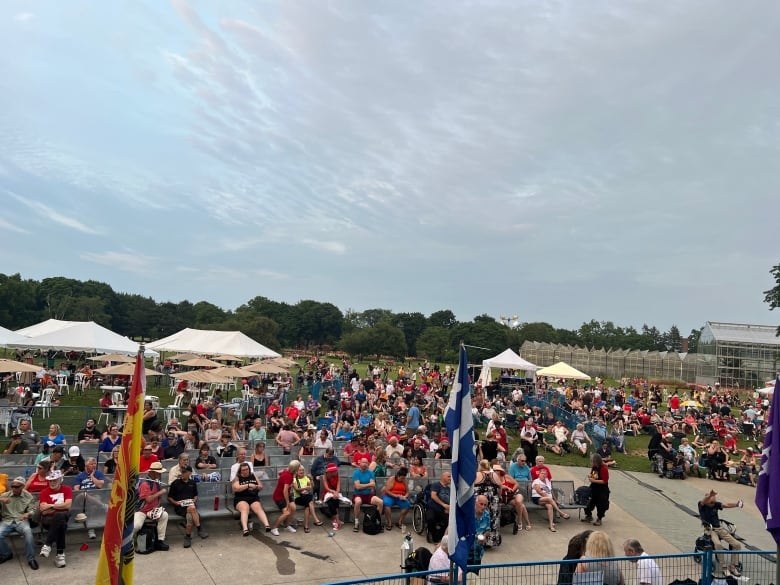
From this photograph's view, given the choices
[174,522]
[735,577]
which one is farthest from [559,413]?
[174,522]

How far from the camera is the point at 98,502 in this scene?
8539 millimetres

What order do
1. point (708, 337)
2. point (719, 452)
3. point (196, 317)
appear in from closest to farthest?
point (719, 452) → point (708, 337) → point (196, 317)

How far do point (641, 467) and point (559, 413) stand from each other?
5.45 meters

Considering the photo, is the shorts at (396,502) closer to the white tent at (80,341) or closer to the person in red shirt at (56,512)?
the person in red shirt at (56,512)

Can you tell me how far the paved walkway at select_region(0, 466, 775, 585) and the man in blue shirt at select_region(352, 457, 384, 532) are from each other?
45 cm


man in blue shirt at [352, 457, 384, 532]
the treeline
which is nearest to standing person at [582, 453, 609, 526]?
man in blue shirt at [352, 457, 384, 532]

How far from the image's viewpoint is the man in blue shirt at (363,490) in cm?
999

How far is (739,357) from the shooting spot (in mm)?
58375

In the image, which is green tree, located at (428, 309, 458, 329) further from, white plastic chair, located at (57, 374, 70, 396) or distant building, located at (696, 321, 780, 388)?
white plastic chair, located at (57, 374, 70, 396)

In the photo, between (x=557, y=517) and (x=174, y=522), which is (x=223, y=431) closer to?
(x=174, y=522)

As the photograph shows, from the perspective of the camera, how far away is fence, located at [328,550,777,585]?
18.9ft

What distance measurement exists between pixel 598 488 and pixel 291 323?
114m

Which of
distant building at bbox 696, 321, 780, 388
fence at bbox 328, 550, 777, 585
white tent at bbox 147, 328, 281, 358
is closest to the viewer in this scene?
fence at bbox 328, 550, 777, 585

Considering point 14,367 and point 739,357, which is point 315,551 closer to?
point 14,367
